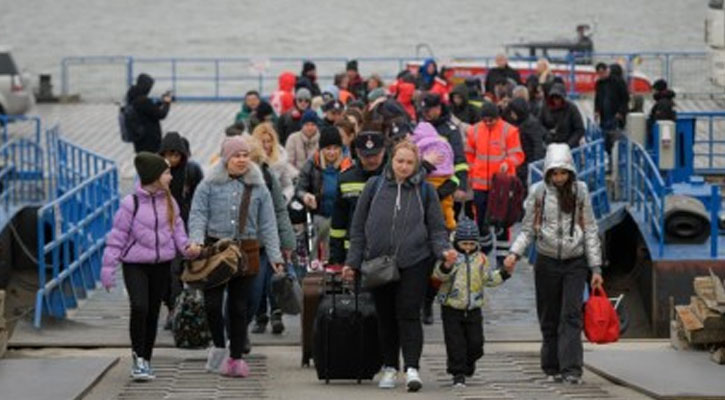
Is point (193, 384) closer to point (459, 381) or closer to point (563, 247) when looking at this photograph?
point (459, 381)

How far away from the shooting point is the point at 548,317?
14.6m

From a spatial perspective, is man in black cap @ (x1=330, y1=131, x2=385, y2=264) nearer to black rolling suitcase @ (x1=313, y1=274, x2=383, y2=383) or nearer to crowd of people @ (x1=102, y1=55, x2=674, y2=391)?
crowd of people @ (x1=102, y1=55, x2=674, y2=391)

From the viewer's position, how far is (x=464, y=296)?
14.2 meters

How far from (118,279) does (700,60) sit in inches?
931

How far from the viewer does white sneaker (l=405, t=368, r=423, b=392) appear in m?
14.0

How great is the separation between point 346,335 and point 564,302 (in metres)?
1.39

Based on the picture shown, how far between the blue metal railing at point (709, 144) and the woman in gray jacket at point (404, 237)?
1139cm

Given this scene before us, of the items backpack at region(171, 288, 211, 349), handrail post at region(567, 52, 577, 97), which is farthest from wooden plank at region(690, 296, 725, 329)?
handrail post at region(567, 52, 577, 97)

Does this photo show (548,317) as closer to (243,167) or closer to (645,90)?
(243,167)

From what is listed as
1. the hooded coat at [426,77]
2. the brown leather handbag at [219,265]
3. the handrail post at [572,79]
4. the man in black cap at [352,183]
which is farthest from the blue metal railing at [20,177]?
the handrail post at [572,79]

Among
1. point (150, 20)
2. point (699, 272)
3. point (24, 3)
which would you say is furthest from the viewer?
point (24, 3)

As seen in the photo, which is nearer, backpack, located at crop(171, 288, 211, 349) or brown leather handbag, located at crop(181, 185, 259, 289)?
brown leather handbag, located at crop(181, 185, 259, 289)

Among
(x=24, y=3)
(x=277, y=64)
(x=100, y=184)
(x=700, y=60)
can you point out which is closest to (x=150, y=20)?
(x=24, y=3)

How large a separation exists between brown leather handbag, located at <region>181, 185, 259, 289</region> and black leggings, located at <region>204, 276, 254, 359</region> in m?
0.11
